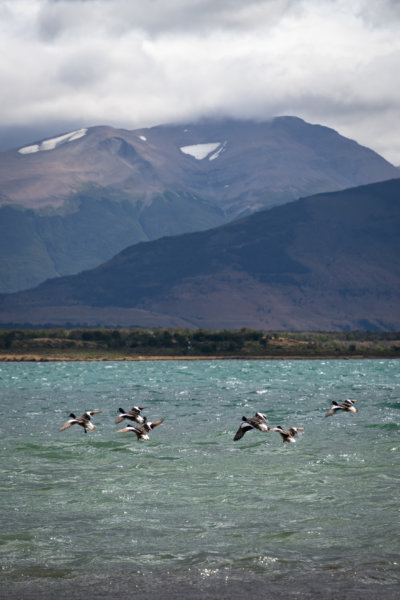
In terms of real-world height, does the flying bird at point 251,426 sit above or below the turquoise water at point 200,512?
above

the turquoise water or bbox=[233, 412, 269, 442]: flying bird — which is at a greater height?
bbox=[233, 412, 269, 442]: flying bird

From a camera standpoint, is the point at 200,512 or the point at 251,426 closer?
the point at 200,512

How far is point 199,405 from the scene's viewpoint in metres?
73.6

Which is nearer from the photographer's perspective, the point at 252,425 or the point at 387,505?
the point at 387,505

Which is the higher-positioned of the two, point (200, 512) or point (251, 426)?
point (251, 426)

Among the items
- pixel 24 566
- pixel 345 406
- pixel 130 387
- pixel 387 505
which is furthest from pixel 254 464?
pixel 130 387

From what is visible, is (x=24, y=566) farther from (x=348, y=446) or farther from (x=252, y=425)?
(x=348, y=446)

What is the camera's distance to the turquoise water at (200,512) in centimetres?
2170

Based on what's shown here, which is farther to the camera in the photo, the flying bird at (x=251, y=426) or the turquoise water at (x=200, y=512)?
the flying bird at (x=251, y=426)

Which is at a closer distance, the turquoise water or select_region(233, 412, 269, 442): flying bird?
the turquoise water

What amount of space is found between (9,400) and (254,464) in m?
47.2

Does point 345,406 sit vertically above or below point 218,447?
above

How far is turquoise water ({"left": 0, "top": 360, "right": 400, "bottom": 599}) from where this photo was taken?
2170cm

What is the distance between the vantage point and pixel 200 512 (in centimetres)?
2953
